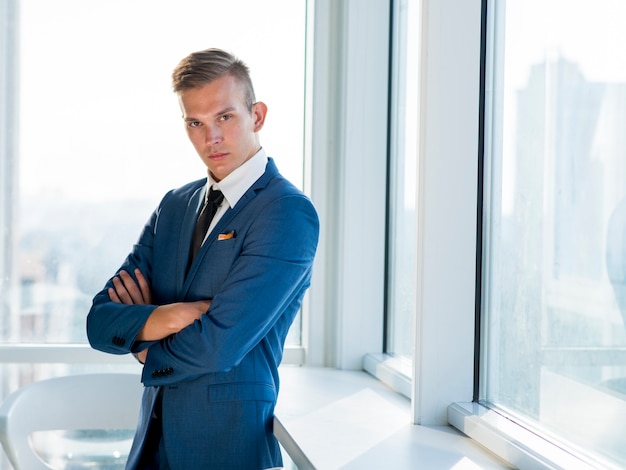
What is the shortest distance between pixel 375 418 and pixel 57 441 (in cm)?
129

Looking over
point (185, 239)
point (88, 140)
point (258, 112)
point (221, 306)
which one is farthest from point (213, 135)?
point (88, 140)

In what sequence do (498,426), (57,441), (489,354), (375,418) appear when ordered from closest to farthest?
(498,426), (489,354), (375,418), (57,441)

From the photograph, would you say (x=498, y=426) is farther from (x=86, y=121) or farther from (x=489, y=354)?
(x=86, y=121)

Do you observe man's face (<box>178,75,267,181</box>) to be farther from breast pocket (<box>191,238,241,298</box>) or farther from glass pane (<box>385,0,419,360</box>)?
glass pane (<box>385,0,419,360</box>)

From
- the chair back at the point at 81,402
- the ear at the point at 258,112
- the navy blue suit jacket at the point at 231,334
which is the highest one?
the ear at the point at 258,112

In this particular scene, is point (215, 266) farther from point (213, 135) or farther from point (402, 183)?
point (402, 183)

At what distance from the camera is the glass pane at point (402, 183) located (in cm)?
252

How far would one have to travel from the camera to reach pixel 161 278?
1.98m

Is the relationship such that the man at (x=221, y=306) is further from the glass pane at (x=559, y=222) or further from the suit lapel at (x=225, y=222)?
the glass pane at (x=559, y=222)

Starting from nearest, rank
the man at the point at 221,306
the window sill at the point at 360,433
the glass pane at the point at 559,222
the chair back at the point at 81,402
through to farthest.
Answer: the glass pane at the point at 559,222
the window sill at the point at 360,433
the man at the point at 221,306
the chair back at the point at 81,402

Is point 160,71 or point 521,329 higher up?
point 160,71

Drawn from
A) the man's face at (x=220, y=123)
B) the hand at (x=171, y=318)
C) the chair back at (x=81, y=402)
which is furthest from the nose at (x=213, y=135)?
the chair back at (x=81, y=402)

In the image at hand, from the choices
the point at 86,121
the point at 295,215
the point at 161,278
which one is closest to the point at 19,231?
the point at 86,121

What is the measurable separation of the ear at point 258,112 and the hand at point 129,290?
487 millimetres
